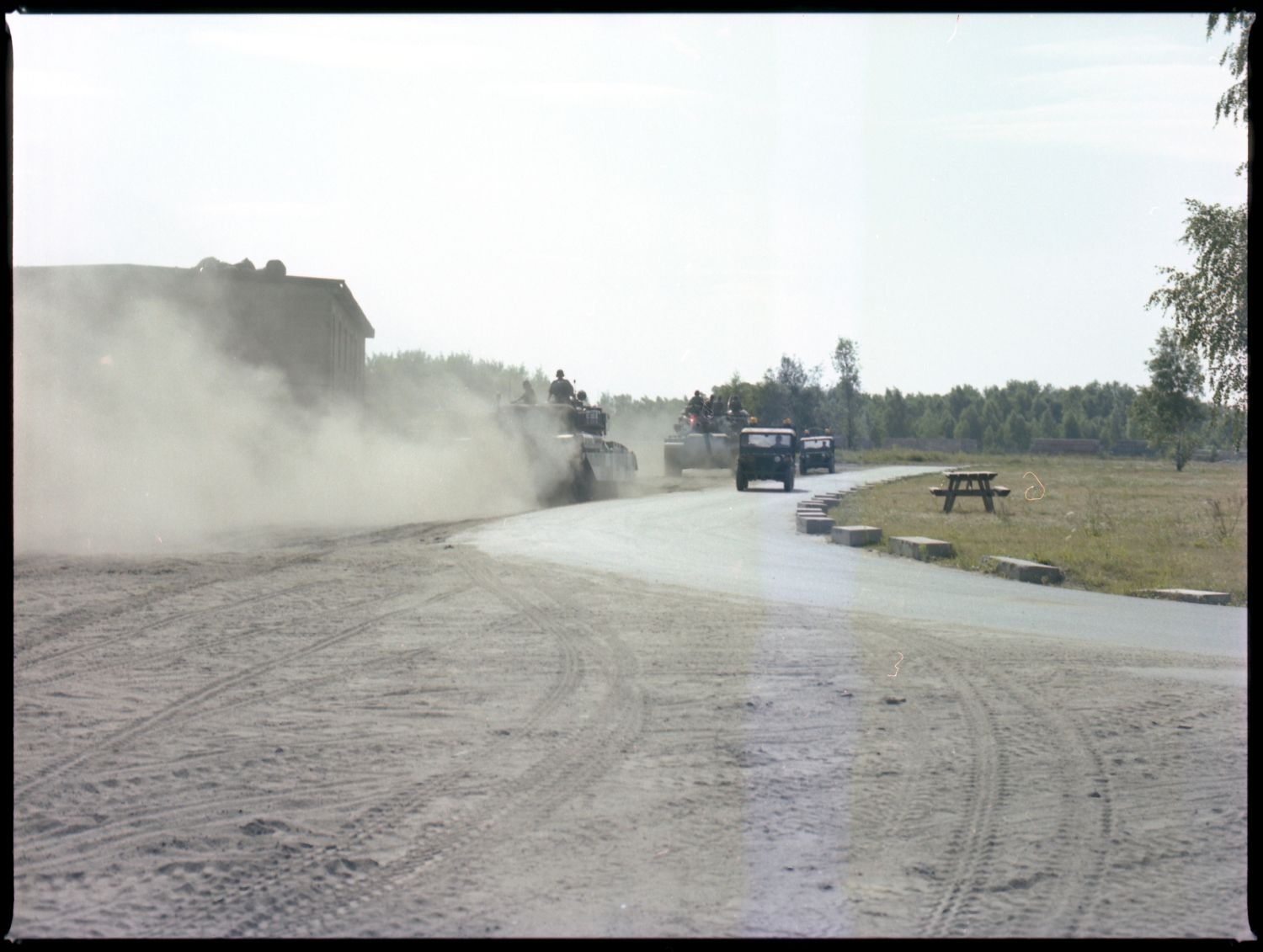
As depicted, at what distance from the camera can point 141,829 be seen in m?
5.11

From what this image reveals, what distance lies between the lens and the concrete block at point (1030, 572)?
14680 millimetres

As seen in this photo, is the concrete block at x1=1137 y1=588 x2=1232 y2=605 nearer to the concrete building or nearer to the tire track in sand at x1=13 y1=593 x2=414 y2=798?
the tire track in sand at x1=13 y1=593 x2=414 y2=798

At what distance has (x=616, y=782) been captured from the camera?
5898 millimetres

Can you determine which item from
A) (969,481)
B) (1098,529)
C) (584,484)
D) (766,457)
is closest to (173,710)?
(1098,529)

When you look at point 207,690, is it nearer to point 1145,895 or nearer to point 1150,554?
point 1145,895

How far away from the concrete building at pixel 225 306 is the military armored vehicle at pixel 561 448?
5166 mm

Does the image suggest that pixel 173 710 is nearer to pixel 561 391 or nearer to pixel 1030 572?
pixel 1030 572

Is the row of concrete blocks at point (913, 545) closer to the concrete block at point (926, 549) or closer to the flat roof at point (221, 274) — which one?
the concrete block at point (926, 549)

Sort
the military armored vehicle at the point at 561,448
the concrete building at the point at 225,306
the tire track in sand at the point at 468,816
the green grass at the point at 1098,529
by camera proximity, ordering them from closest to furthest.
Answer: the tire track in sand at the point at 468,816, the green grass at the point at 1098,529, the concrete building at the point at 225,306, the military armored vehicle at the point at 561,448

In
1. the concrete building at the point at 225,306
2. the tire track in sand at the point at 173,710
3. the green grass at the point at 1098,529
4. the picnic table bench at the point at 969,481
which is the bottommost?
the tire track in sand at the point at 173,710

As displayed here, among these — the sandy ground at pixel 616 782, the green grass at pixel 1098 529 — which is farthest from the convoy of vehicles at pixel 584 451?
the sandy ground at pixel 616 782

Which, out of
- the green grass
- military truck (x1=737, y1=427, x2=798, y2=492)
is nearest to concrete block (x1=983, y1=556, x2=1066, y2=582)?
the green grass

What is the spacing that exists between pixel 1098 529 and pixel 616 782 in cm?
1775
